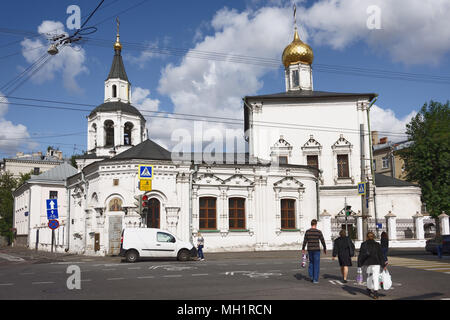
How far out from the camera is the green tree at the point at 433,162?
1436 inches

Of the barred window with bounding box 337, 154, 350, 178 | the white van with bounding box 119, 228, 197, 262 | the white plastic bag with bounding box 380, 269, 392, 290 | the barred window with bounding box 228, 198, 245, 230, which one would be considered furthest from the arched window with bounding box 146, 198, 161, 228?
the white plastic bag with bounding box 380, 269, 392, 290

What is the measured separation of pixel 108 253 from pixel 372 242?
1903 centimetres

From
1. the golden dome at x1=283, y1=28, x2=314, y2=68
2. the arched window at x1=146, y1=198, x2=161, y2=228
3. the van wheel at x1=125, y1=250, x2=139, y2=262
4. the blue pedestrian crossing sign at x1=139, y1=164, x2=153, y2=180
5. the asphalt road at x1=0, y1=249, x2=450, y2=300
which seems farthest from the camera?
the golden dome at x1=283, y1=28, x2=314, y2=68

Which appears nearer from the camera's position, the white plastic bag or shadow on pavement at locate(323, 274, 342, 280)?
the white plastic bag

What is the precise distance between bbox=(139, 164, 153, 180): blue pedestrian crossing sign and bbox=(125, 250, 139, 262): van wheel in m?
5.40

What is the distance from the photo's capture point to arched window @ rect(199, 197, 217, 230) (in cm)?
2833

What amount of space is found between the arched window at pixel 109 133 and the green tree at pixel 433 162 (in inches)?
1016

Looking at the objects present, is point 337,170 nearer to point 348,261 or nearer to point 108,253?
point 108,253

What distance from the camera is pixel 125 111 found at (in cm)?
3691

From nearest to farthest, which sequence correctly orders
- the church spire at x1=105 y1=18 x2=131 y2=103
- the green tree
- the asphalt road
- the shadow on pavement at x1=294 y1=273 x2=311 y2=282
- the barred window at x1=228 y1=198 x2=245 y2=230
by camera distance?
the asphalt road, the shadow on pavement at x1=294 y1=273 x2=311 y2=282, the barred window at x1=228 y1=198 x2=245 y2=230, the green tree, the church spire at x1=105 y1=18 x2=131 y2=103

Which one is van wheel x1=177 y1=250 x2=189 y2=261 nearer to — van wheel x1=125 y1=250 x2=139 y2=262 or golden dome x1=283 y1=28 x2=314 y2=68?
van wheel x1=125 y1=250 x2=139 y2=262

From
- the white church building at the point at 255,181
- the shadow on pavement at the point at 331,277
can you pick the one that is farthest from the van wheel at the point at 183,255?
the shadow on pavement at the point at 331,277

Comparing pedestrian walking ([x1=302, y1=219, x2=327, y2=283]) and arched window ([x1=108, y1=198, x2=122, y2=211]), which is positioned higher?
arched window ([x1=108, y1=198, x2=122, y2=211])
